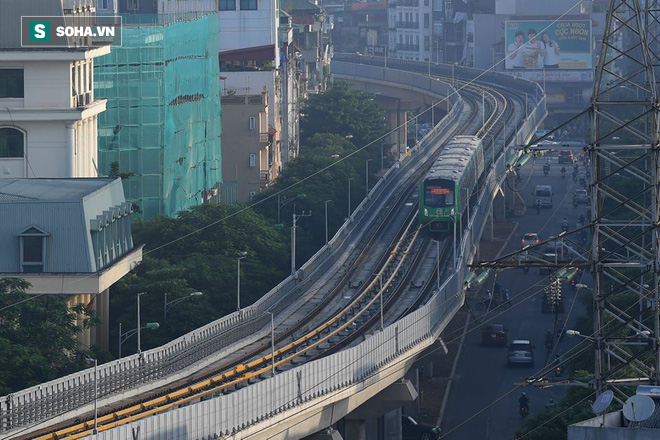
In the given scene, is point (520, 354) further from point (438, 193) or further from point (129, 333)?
point (129, 333)

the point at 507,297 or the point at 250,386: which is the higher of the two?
the point at 250,386

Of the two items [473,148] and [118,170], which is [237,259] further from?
[473,148]

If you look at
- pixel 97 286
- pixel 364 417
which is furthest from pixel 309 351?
pixel 97 286

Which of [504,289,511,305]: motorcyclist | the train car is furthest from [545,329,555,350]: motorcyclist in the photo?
the train car

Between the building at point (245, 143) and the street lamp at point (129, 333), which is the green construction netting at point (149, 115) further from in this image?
the building at point (245, 143)

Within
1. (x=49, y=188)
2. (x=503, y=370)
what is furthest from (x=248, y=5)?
(x=49, y=188)

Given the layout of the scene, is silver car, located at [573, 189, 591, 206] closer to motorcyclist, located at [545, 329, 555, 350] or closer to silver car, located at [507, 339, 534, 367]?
motorcyclist, located at [545, 329, 555, 350]
